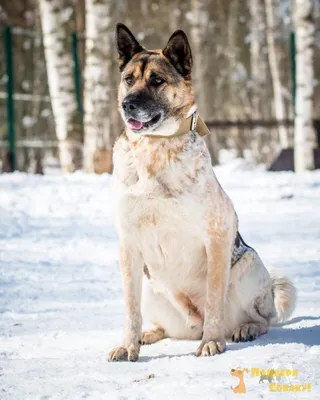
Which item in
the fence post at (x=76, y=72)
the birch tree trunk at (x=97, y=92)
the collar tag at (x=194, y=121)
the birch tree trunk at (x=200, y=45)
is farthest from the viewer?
the birch tree trunk at (x=200, y=45)

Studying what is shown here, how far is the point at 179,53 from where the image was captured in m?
4.07

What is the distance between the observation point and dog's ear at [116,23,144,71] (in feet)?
13.6

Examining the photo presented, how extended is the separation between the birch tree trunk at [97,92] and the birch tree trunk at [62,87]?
0.59 m

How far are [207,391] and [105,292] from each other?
2.47 metres

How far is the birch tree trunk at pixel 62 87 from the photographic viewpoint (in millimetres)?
13086

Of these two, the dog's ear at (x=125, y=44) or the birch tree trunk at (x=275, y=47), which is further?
the birch tree trunk at (x=275, y=47)

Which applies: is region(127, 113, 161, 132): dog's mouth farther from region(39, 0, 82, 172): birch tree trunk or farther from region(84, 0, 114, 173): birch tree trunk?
region(39, 0, 82, 172): birch tree trunk

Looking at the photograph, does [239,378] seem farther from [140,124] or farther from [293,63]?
[293,63]

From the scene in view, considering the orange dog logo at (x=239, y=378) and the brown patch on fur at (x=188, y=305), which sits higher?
the orange dog logo at (x=239, y=378)

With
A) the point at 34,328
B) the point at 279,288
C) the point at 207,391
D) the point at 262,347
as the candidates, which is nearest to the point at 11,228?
the point at 34,328

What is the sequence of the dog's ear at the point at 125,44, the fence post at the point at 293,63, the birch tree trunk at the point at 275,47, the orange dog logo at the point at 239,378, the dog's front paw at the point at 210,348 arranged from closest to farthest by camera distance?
the orange dog logo at the point at 239,378, the dog's front paw at the point at 210,348, the dog's ear at the point at 125,44, the fence post at the point at 293,63, the birch tree trunk at the point at 275,47

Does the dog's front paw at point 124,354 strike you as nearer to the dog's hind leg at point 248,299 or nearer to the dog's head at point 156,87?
the dog's hind leg at point 248,299

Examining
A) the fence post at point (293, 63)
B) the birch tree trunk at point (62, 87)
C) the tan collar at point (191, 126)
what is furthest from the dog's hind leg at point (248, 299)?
the fence post at point (293, 63)

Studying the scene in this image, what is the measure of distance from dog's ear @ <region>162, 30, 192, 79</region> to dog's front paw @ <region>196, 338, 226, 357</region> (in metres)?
1.35
